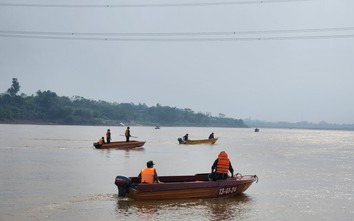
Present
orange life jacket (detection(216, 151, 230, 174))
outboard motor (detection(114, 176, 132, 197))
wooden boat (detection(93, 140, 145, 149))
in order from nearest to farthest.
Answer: outboard motor (detection(114, 176, 132, 197))
orange life jacket (detection(216, 151, 230, 174))
wooden boat (detection(93, 140, 145, 149))

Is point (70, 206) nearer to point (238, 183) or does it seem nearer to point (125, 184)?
point (125, 184)

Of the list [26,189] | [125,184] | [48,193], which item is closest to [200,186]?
[125,184]

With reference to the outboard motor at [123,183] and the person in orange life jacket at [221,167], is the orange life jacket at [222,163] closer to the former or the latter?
the person in orange life jacket at [221,167]

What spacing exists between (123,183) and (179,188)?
2390 millimetres

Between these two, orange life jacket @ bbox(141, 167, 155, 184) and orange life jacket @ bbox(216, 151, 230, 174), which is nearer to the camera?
orange life jacket @ bbox(141, 167, 155, 184)

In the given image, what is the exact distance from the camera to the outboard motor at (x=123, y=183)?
18781 mm

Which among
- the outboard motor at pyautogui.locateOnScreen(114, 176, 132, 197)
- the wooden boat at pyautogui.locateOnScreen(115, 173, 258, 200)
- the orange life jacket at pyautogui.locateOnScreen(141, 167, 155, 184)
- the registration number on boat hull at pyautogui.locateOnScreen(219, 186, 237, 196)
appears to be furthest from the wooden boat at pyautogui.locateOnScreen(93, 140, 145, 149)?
the orange life jacket at pyautogui.locateOnScreen(141, 167, 155, 184)

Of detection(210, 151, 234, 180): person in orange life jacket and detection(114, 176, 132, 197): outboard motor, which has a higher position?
detection(210, 151, 234, 180): person in orange life jacket

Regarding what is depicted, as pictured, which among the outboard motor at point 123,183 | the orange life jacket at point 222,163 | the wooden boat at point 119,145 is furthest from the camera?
the wooden boat at point 119,145

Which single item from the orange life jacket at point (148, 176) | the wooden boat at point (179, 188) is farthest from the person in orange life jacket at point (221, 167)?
the orange life jacket at point (148, 176)

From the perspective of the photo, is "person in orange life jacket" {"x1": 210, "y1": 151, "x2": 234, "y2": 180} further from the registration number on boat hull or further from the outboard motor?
the outboard motor

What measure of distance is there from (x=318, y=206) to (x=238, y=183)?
3.64m

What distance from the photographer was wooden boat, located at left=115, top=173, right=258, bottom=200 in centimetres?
1880

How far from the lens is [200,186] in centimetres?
1959
